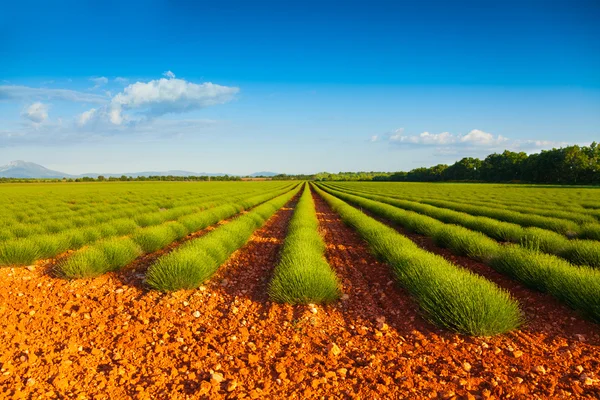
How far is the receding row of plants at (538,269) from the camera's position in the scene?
3871mm

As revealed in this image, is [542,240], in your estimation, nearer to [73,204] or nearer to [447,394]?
[447,394]

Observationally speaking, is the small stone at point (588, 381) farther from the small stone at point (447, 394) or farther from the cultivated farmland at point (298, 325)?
the small stone at point (447, 394)

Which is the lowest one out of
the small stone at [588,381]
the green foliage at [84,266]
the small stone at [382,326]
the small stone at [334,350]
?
the small stone at [382,326]

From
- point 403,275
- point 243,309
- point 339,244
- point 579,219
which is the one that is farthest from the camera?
point 579,219

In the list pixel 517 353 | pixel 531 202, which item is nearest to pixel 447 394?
pixel 517 353

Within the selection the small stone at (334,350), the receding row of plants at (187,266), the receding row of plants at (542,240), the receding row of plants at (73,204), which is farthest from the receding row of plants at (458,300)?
the receding row of plants at (73,204)

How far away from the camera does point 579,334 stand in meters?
3.51

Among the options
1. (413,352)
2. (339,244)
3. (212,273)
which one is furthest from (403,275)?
(339,244)

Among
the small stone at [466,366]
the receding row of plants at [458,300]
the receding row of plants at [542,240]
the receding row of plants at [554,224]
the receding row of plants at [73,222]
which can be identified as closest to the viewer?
the small stone at [466,366]

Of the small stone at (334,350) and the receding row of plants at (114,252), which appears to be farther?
the receding row of plants at (114,252)

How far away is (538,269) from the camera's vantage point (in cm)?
479

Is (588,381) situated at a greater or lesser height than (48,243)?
lesser

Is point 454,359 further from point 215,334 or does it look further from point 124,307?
point 124,307

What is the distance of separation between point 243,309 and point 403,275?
7.92ft
